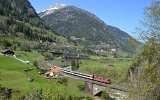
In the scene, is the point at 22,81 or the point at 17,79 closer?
the point at 22,81

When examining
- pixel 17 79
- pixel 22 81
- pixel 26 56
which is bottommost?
pixel 22 81

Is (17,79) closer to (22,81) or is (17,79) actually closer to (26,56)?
(22,81)

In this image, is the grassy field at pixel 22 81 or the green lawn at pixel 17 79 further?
the green lawn at pixel 17 79

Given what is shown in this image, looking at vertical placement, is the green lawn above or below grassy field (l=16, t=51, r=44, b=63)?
below

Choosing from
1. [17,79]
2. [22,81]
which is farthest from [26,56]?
[22,81]

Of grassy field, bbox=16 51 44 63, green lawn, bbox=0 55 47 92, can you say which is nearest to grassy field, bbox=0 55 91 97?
green lawn, bbox=0 55 47 92

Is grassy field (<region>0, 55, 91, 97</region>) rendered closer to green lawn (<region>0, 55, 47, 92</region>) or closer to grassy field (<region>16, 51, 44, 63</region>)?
green lawn (<region>0, 55, 47, 92</region>)

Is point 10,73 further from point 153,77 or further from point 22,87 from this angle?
point 153,77

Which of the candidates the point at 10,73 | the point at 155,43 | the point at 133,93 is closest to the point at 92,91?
the point at 10,73

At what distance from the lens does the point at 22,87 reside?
76.8 metres

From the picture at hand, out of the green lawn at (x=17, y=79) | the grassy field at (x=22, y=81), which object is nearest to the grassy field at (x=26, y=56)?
the grassy field at (x=22, y=81)

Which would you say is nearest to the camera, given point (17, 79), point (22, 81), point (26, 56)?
point (22, 81)

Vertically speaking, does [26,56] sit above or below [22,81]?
above

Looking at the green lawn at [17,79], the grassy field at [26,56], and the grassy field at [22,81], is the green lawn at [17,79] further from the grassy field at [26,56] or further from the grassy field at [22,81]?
the grassy field at [26,56]
